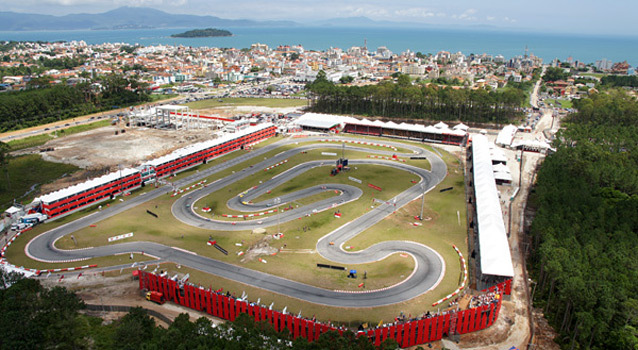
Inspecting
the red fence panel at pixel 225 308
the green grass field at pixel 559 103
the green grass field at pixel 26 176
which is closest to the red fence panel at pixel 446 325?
the red fence panel at pixel 225 308

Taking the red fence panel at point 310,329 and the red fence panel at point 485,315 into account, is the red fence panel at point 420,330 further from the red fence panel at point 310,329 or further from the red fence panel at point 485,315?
the red fence panel at point 310,329

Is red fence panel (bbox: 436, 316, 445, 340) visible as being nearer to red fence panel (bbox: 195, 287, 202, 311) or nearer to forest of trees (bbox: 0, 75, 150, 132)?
red fence panel (bbox: 195, 287, 202, 311)

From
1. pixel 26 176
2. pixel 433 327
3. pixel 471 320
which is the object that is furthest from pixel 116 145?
pixel 471 320

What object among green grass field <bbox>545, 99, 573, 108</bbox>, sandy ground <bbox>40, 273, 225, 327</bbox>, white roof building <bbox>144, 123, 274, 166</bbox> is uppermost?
green grass field <bbox>545, 99, 573, 108</bbox>

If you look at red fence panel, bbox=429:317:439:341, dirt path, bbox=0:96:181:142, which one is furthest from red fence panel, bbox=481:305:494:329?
Result: dirt path, bbox=0:96:181:142

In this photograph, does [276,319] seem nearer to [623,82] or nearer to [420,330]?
[420,330]

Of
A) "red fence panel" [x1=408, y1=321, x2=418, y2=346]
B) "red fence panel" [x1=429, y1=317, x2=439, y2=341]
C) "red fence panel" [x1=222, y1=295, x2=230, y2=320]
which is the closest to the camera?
"red fence panel" [x1=408, y1=321, x2=418, y2=346]
